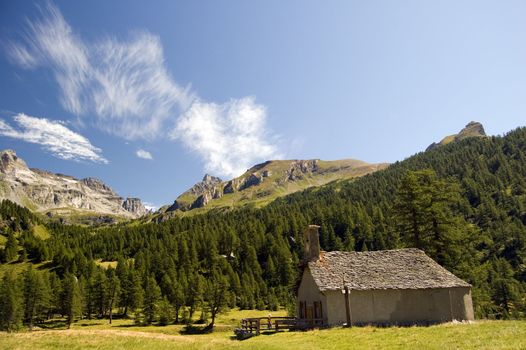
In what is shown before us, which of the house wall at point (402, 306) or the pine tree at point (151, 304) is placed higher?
the house wall at point (402, 306)

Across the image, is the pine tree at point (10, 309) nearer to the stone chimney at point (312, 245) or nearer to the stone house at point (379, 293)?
the stone chimney at point (312, 245)

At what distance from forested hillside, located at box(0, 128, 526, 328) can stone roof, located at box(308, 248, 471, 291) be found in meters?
6.86

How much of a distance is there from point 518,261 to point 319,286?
11916 cm

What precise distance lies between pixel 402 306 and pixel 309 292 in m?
8.68

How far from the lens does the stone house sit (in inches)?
1374

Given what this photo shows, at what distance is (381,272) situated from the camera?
38.4m

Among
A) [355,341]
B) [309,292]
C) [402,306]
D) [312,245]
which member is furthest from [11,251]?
[355,341]

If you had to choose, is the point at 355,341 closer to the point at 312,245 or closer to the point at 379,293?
the point at 379,293

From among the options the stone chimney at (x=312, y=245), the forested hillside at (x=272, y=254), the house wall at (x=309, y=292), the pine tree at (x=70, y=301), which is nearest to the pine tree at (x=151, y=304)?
the forested hillside at (x=272, y=254)

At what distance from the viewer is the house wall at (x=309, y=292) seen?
1391 inches

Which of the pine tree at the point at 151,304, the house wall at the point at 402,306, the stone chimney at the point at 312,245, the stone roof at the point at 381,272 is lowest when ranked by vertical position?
the pine tree at the point at 151,304

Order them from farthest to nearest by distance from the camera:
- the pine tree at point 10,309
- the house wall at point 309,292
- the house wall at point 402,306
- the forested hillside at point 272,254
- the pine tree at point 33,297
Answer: the pine tree at point 33,297 < the pine tree at point 10,309 < the forested hillside at point 272,254 < the house wall at point 309,292 < the house wall at point 402,306

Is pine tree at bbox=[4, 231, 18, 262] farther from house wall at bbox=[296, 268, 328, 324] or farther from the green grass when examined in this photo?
house wall at bbox=[296, 268, 328, 324]

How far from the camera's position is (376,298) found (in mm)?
35656
